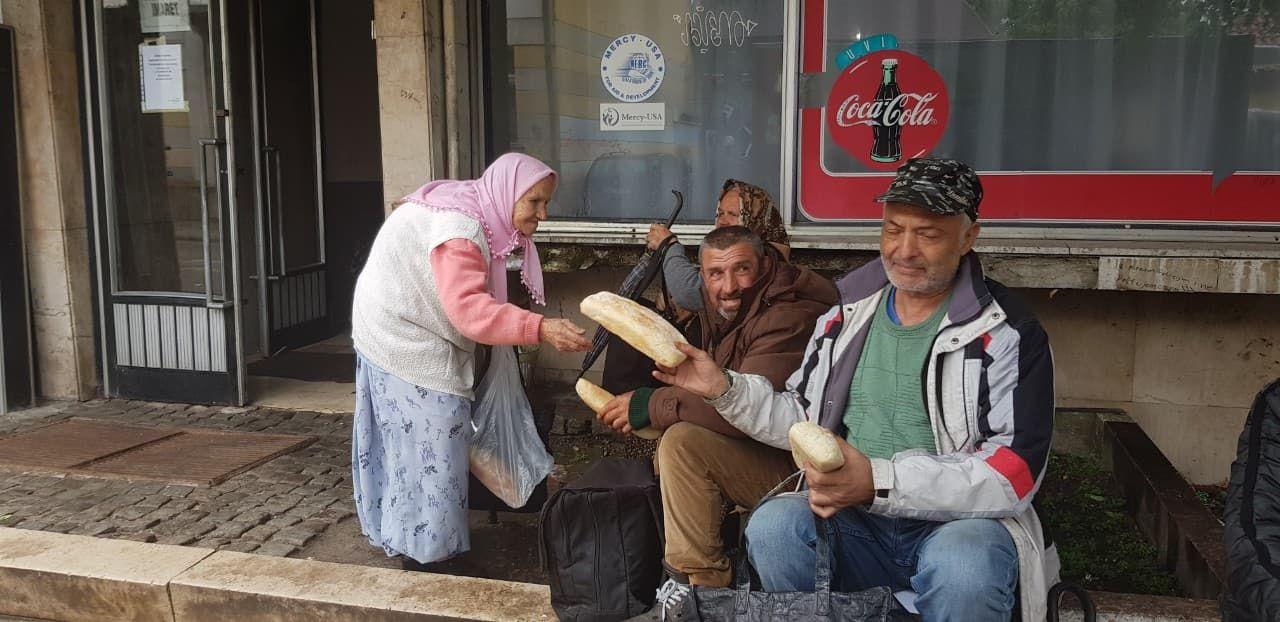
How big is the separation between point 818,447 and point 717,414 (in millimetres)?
764

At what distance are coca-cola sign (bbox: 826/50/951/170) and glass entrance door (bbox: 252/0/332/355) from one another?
4.22 m

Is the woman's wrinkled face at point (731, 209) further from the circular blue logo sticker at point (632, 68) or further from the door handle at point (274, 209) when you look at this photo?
the door handle at point (274, 209)

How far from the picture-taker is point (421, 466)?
3.46m

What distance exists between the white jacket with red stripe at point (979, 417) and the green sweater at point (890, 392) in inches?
1.0

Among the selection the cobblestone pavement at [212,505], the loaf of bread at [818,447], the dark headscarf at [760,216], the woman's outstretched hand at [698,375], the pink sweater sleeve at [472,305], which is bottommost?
the cobblestone pavement at [212,505]

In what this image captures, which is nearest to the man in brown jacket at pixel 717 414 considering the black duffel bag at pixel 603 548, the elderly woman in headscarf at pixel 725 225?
the black duffel bag at pixel 603 548

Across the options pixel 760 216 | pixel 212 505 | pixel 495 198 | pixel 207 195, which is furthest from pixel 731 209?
pixel 207 195

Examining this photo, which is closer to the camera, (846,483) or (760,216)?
(846,483)

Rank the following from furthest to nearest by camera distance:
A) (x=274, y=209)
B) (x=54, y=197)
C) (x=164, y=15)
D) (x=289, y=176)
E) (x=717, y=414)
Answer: (x=289, y=176) → (x=274, y=209) → (x=54, y=197) → (x=164, y=15) → (x=717, y=414)

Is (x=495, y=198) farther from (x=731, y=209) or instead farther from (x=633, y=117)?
(x=633, y=117)

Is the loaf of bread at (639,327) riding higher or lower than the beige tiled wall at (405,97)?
lower

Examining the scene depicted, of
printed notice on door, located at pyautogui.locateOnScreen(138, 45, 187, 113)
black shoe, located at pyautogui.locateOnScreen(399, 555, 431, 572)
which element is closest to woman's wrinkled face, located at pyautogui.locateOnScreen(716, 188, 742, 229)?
black shoe, located at pyautogui.locateOnScreen(399, 555, 431, 572)

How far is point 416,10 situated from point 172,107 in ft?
5.84

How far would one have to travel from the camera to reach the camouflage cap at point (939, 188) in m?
2.43
